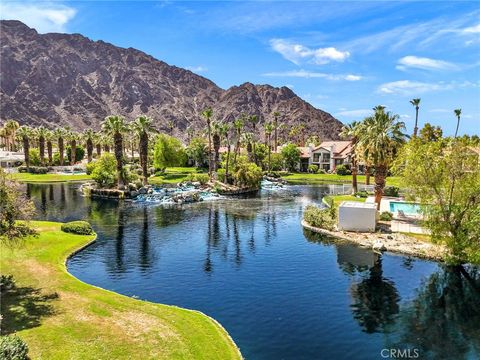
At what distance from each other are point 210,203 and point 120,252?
38221 mm

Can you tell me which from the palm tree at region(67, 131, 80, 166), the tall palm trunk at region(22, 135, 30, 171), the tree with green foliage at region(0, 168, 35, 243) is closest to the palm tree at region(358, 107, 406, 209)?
the tree with green foliage at region(0, 168, 35, 243)

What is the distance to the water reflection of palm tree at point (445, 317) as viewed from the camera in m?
26.5

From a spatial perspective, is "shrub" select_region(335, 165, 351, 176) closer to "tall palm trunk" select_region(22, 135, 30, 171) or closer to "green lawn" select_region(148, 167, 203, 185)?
"green lawn" select_region(148, 167, 203, 185)

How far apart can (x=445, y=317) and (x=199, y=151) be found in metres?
126

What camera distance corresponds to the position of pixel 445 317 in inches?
1222

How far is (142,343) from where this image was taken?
954 inches

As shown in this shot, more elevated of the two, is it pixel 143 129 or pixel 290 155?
pixel 143 129

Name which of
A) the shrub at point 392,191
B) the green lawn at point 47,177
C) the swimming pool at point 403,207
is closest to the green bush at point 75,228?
the swimming pool at point 403,207

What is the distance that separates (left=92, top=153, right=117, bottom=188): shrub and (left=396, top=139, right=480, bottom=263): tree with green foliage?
68809 mm

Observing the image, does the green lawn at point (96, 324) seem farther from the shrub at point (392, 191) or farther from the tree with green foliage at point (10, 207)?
the shrub at point (392, 191)

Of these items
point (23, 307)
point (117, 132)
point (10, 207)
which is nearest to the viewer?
point (23, 307)

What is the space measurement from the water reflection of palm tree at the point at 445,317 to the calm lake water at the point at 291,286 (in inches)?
3.0

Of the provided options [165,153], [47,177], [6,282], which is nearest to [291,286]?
[6,282]

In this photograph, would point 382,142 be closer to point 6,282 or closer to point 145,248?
point 145,248
